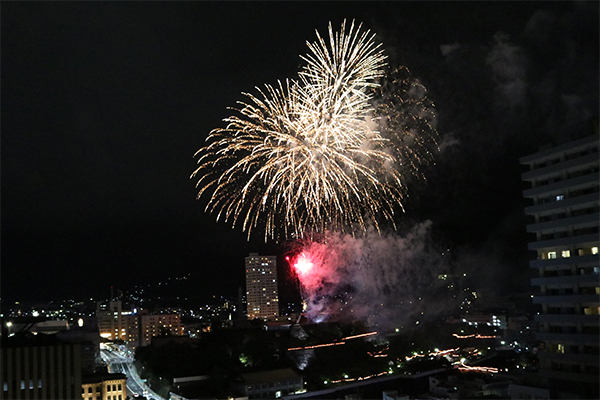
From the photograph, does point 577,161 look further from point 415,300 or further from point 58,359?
point 415,300

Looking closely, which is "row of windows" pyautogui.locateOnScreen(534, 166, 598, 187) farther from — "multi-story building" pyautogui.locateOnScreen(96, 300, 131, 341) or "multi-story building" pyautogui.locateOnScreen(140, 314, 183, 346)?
"multi-story building" pyautogui.locateOnScreen(96, 300, 131, 341)

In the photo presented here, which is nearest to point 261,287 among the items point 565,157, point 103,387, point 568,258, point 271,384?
point 271,384

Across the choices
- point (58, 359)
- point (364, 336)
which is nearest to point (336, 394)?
point (364, 336)

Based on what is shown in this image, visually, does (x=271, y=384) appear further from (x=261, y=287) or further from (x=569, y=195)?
(x=261, y=287)

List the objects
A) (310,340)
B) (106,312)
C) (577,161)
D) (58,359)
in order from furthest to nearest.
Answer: (106,312), (310,340), (577,161), (58,359)

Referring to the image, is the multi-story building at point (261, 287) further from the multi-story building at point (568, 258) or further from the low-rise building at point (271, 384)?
the multi-story building at point (568, 258)

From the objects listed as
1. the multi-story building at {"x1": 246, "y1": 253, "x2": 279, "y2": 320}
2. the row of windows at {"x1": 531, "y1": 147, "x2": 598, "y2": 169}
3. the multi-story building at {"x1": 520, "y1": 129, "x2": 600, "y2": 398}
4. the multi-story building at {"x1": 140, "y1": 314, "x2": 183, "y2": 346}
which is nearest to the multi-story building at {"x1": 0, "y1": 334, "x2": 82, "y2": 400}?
the multi-story building at {"x1": 520, "y1": 129, "x2": 600, "y2": 398}
